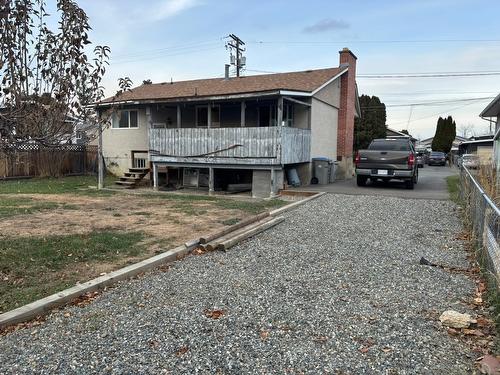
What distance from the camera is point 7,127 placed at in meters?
4.52

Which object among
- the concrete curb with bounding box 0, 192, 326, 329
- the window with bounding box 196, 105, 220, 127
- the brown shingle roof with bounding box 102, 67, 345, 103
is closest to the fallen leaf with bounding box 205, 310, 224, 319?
the concrete curb with bounding box 0, 192, 326, 329

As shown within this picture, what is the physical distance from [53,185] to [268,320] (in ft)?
57.4

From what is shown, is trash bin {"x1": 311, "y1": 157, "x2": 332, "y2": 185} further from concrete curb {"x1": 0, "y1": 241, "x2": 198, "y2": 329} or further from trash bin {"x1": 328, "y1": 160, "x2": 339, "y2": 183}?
concrete curb {"x1": 0, "y1": 241, "x2": 198, "y2": 329}

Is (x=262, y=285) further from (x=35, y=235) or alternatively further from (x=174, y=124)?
(x=174, y=124)

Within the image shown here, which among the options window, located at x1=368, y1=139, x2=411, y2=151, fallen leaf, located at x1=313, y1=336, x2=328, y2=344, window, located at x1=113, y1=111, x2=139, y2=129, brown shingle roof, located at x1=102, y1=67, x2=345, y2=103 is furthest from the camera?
window, located at x1=113, y1=111, x2=139, y2=129

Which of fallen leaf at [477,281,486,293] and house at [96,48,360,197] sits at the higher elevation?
house at [96,48,360,197]

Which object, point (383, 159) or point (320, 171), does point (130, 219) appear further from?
point (320, 171)

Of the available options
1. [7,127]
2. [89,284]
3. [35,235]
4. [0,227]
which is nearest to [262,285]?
[89,284]

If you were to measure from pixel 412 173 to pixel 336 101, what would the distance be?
7.31 meters

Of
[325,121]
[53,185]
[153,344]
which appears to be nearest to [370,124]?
[325,121]

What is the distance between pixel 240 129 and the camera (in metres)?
15.8

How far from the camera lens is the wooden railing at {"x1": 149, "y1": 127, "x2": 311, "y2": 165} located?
50.0 feet

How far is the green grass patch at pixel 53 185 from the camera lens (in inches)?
652

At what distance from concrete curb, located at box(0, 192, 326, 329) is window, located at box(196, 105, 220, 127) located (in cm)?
1302
